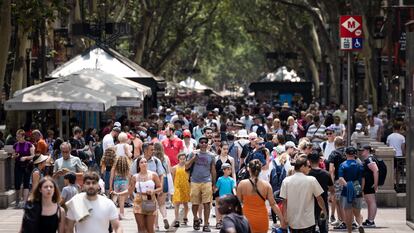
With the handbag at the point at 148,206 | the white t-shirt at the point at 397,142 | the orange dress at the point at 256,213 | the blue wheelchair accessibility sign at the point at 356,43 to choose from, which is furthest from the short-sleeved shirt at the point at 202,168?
the white t-shirt at the point at 397,142

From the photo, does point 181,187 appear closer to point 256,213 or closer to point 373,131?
point 256,213

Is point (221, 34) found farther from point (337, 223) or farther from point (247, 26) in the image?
point (337, 223)

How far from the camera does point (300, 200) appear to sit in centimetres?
1454

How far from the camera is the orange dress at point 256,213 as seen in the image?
14055mm

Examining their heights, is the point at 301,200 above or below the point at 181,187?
above

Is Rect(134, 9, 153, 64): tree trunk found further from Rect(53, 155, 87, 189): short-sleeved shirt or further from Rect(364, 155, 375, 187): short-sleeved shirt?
Rect(53, 155, 87, 189): short-sleeved shirt

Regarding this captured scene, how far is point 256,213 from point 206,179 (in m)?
5.77

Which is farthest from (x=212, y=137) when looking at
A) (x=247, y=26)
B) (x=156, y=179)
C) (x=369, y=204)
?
(x=247, y=26)

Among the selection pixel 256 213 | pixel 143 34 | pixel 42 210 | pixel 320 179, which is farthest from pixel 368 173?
pixel 143 34

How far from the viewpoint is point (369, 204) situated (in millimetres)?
19797

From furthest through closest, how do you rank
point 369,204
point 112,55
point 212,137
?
point 112,55 < point 212,137 < point 369,204

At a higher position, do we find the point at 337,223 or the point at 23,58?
the point at 23,58

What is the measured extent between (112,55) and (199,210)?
16.4 m

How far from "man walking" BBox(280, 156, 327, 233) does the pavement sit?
535cm
